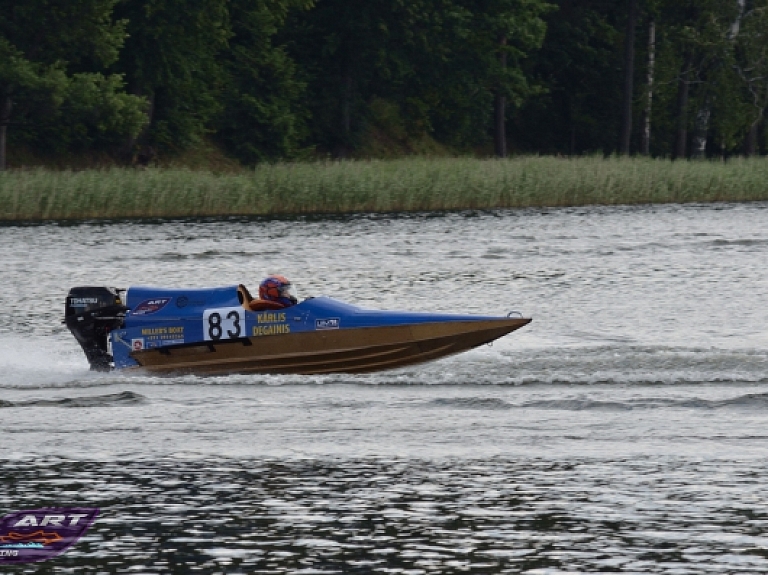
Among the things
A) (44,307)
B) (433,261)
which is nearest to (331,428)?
(44,307)

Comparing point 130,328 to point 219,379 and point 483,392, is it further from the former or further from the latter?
point 483,392

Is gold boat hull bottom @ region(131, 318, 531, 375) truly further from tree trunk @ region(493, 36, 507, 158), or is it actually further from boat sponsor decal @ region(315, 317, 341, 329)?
tree trunk @ region(493, 36, 507, 158)

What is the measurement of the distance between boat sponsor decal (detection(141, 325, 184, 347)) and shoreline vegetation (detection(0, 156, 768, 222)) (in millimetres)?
21960

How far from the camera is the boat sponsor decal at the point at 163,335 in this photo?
54.8 ft

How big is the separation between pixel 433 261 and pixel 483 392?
14.8m

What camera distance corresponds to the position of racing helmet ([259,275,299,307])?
53.6 ft

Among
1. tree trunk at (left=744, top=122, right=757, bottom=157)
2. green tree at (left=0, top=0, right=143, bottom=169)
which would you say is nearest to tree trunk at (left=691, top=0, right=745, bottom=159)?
tree trunk at (left=744, top=122, right=757, bottom=157)

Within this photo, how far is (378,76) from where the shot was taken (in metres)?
65.8

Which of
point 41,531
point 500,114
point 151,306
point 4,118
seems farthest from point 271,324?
point 500,114

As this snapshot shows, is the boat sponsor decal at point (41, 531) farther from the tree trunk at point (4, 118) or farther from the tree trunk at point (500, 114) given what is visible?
the tree trunk at point (500, 114)

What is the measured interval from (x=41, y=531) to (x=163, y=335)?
673 centimetres

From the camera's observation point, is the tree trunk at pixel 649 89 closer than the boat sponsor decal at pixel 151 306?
No

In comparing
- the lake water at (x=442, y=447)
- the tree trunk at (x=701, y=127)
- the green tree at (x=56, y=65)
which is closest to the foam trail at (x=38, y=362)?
the lake water at (x=442, y=447)

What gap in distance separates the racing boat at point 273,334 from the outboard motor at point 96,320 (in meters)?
0.16
